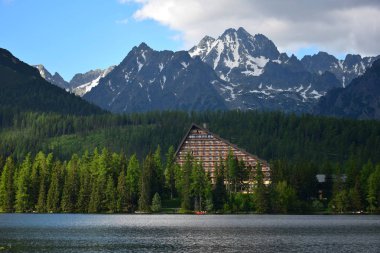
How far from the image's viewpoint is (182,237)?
113625mm

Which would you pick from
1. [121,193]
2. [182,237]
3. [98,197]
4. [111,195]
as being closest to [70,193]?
[98,197]

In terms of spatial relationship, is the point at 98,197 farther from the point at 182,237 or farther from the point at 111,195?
the point at 182,237

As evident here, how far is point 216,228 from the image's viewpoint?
136m

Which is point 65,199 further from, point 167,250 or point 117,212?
point 167,250

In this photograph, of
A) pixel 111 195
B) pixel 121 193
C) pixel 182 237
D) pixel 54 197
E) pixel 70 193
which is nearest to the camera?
pixel 182 237

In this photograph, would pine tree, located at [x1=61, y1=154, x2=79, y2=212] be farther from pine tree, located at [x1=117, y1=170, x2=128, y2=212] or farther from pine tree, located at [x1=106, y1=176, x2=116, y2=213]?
pine tree, located at [x1=117, y1=170, x2=128, y2=212]

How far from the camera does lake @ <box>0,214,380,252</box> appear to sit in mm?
95438

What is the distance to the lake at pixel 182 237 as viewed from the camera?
3757 inches

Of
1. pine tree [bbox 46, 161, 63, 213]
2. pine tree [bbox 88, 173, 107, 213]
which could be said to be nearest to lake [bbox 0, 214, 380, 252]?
pine tree [bbox 88, 173, 107, 213]

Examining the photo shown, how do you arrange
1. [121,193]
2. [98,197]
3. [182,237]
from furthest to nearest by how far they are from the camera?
[121,193] → [98,197] → [182,237]

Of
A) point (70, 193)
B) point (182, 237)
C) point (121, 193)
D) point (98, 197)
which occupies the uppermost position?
point (70, 193)

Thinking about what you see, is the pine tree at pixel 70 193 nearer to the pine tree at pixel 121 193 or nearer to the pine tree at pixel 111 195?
the pine tree at pixel 111 195

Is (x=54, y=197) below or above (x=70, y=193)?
below

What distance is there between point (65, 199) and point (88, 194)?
686 cm
